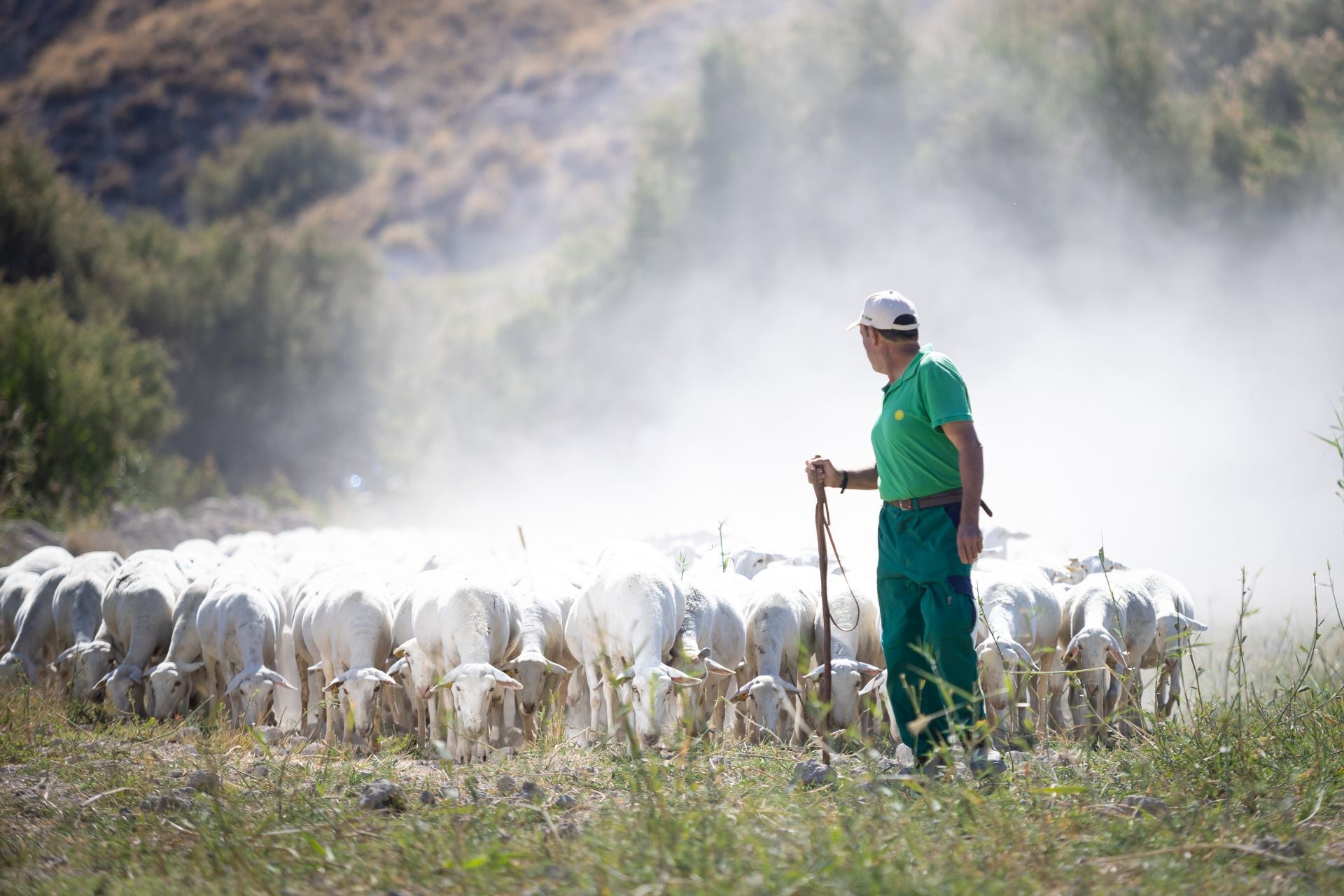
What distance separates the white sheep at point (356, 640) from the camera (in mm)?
8078

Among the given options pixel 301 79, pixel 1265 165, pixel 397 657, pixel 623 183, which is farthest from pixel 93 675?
pixel 301 79

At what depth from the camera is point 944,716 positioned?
5484 millimetres

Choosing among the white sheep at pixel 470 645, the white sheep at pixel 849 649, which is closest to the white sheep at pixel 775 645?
the white sheep at pixel 849 649

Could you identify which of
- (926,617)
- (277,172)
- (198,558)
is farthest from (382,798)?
(277,172)

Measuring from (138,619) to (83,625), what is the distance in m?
0.83

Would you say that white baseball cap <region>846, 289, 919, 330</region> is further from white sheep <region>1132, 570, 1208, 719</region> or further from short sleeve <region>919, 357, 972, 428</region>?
white sheep <region>1132, 570, 1208, 719</region>

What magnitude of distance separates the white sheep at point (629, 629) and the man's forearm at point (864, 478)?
5.72ft

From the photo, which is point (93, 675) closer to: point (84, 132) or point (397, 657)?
point (397, 657)

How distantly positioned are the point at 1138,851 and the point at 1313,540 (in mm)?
16653

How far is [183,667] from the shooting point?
9.15 meters

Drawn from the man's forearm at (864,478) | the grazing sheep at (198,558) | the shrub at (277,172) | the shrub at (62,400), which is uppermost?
the shrub at (277,172)

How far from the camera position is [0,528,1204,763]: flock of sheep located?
7523 mm

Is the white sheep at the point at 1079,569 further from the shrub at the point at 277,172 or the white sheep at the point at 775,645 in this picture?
the shrub at the point at 277,172

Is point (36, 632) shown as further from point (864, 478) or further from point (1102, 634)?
point (1102, 634)
